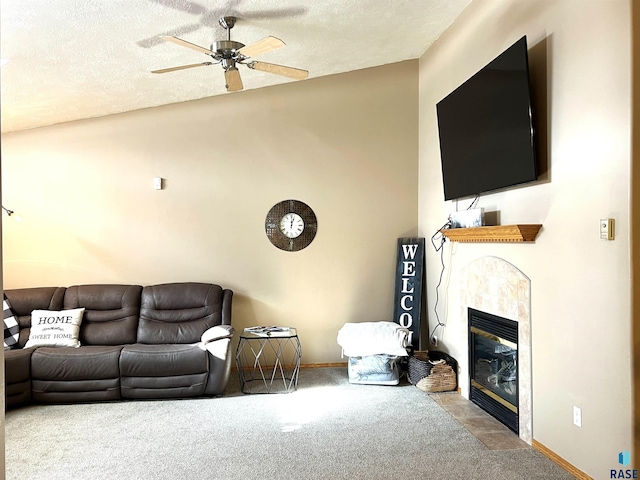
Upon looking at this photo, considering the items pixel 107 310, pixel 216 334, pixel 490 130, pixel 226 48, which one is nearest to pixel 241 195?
pixel 216 334

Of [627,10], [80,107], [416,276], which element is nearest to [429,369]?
[416,276]

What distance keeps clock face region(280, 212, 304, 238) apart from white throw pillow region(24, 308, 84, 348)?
6.98ft

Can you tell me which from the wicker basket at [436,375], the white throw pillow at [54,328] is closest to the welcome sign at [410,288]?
the wicker basket at [436,375]

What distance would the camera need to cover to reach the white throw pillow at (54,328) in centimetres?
455

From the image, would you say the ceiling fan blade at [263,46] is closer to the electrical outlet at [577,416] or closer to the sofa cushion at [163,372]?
the sofa cushion at [163,372]

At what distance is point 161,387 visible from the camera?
14.1ft

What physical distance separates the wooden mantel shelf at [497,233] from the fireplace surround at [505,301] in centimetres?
19

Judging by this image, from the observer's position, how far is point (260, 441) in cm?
345

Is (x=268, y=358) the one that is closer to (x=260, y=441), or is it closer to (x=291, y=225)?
(x=291, y=225)

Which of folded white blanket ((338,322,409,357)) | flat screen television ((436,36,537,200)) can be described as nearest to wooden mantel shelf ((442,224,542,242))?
flat screen television ((436,36,537,200))

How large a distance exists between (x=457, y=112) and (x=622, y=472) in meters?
2.79

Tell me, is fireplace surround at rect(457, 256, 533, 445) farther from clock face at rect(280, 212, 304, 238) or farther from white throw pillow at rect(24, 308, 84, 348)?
white throw pillow at rect(24, 308, 84, 348)

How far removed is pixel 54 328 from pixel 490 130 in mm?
4050

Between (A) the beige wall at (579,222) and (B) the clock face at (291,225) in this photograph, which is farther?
(B) the clock face at (291,225)
